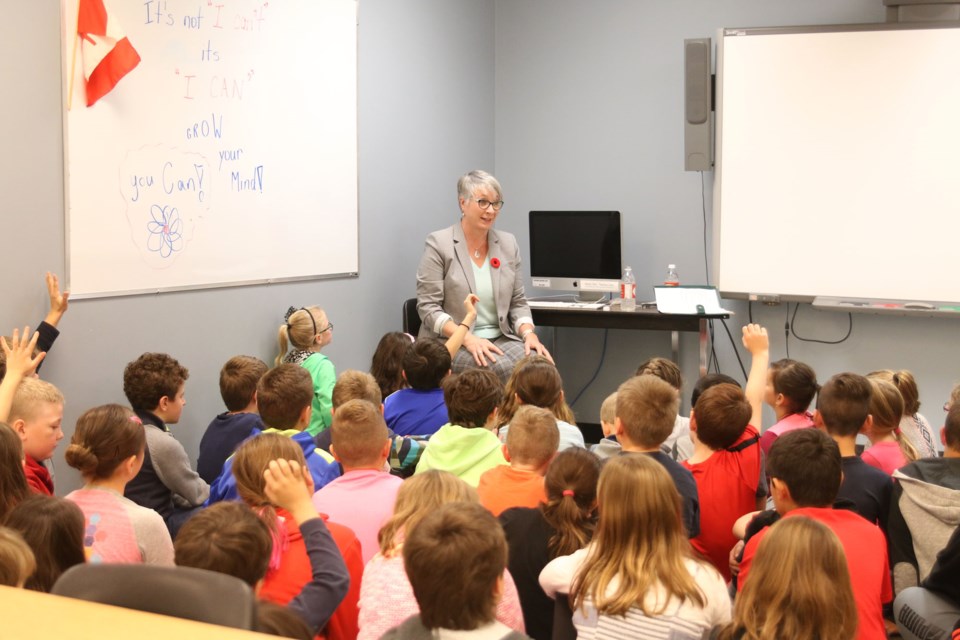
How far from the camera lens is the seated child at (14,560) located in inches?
61.6

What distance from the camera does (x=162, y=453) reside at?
2975mm

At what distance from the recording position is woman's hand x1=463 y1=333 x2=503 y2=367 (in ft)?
15.4

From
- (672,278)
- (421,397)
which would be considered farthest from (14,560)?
(672,278)

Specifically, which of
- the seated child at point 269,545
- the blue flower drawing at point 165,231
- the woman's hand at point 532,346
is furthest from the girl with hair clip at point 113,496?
the woman's hand at point 532,346

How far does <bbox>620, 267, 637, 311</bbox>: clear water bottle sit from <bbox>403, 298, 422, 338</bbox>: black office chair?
46.2 inches

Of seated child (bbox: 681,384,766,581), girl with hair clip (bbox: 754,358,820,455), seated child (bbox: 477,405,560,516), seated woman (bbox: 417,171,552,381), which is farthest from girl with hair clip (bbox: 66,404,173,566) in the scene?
seated woman (bbox: 417,171,552,381)

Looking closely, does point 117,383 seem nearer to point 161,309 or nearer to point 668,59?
point 161,309

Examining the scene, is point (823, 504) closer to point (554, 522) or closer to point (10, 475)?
point (554, 522)

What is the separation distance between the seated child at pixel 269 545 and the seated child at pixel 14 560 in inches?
9.3

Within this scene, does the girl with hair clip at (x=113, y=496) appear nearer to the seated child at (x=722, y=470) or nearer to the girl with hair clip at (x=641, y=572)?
the girl with hair clip at (x=641, y=572)

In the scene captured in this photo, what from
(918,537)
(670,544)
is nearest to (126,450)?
(670,544)

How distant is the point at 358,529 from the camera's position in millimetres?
2373

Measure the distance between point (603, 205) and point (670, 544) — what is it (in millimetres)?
4479

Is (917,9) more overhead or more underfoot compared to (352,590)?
more overhead
